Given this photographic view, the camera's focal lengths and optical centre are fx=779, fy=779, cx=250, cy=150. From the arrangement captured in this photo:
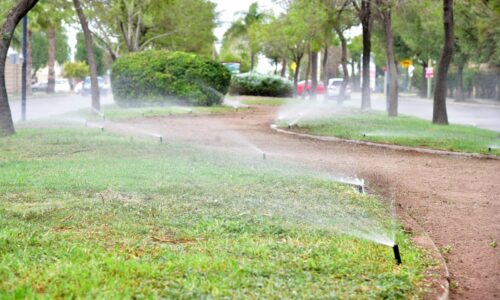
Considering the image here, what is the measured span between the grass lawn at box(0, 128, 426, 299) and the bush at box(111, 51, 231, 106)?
63.1ft

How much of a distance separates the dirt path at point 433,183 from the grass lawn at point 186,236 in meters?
0.49

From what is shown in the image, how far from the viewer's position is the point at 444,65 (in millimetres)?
21406

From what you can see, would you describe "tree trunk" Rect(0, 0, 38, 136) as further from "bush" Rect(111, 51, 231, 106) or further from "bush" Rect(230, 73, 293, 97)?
"bush" Rect(230, 73, 293, 97)

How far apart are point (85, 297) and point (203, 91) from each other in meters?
25.9

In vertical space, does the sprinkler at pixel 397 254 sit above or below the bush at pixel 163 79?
below

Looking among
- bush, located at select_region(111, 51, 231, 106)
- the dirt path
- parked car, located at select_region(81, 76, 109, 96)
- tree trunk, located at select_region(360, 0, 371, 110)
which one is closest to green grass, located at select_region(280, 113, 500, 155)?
the dirt path

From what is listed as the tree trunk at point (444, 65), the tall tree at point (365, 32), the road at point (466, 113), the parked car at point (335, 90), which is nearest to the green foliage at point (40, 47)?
the parked car at point (335, 90)

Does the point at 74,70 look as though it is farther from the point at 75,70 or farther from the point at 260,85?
the point at 260,85

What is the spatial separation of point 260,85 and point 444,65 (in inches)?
897

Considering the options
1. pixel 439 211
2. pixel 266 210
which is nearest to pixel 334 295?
pixel 266 210

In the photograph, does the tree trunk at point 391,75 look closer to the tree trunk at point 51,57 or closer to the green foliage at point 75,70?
the tree trunk at point 51,57

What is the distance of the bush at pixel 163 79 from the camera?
97.8ft

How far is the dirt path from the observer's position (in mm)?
6543

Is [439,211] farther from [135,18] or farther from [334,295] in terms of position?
[135,18]
